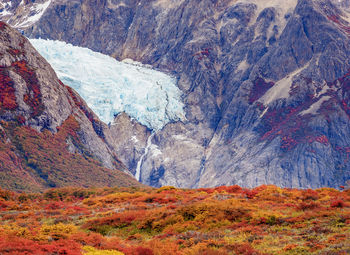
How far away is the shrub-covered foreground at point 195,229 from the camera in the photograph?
71.4 feet

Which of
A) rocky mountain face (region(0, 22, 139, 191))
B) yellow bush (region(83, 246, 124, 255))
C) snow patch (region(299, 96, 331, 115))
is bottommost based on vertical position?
yellow bush (region(83, 246, 124, 255))

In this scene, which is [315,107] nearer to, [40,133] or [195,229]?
[40,133]

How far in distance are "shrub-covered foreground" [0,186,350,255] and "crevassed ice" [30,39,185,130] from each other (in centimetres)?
14396

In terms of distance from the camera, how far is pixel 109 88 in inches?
7185

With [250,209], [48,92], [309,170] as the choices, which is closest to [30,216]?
[250,209]

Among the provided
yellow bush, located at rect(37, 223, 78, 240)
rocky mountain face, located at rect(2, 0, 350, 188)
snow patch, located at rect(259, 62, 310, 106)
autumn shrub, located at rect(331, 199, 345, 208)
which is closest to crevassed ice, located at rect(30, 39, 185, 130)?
rocky mountain face, located at rect(2, 0, 350, 188)

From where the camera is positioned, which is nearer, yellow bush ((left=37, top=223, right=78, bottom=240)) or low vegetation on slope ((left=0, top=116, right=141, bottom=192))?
yellow bush ((left=37, top=223, right=78, bottom=240))

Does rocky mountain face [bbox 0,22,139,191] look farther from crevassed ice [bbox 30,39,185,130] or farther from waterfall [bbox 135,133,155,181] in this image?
waterfall [bbox 135,133,155,181]

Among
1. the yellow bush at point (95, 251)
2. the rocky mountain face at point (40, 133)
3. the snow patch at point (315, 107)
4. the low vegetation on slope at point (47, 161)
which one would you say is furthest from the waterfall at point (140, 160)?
the yellow bush at point (95, 251)

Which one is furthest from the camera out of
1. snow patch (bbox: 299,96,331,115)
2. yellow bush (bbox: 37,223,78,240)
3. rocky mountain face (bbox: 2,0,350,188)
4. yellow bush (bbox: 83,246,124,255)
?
snow patch (bbox: 299,96,331,115)

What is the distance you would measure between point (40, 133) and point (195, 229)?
284ft

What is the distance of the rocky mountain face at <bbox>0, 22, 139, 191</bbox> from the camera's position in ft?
308

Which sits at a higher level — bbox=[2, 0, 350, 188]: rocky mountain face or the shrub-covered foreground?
bbox=[2, 0, 350, 188]: rocky mountain face

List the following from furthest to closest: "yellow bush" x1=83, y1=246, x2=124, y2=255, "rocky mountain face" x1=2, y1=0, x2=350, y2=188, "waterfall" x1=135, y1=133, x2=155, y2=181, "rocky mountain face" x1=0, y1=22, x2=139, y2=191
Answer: "waterfall" x1=135, y1=133, x2=155, y2=181
"rocky mountain face" x1=2, y1=0, x2=350, y2=188
"rocky mountain face" x1=0, y1=22, x2=139, y2=191
"yellow bush" x1=83, y1=246, x2=124, y2=255
